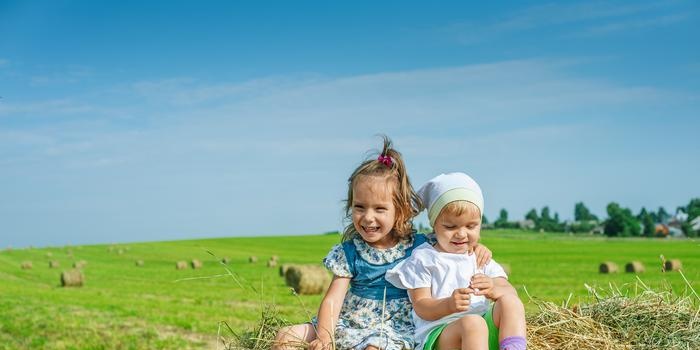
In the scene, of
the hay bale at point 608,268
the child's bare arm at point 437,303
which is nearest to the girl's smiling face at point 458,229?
the child's bare arm at point 437,303

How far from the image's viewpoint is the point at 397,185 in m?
4.95

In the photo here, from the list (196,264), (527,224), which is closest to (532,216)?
(527,224)

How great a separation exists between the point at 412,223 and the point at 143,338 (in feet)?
32.6

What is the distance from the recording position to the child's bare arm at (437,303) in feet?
14.4

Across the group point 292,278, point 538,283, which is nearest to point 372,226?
point 292,278

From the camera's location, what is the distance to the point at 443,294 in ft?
15.4

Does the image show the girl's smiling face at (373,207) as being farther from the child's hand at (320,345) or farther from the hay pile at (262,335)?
the hay pile at (262,335)

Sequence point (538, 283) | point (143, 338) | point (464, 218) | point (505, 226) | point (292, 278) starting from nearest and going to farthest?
point (464, 218)
point (143, 338)
point (292, 278)
point (538, 283)
point (505, 226)

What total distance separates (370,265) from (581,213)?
10795 cm

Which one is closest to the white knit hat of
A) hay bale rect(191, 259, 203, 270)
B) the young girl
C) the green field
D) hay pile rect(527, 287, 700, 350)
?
the young girl

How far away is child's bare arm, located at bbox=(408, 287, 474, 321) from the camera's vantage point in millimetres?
4379

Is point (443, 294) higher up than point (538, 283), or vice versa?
point (443, 294)

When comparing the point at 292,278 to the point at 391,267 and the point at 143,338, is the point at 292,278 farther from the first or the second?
the point at 391,267

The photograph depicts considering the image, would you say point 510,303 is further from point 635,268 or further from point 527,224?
point 527,224
